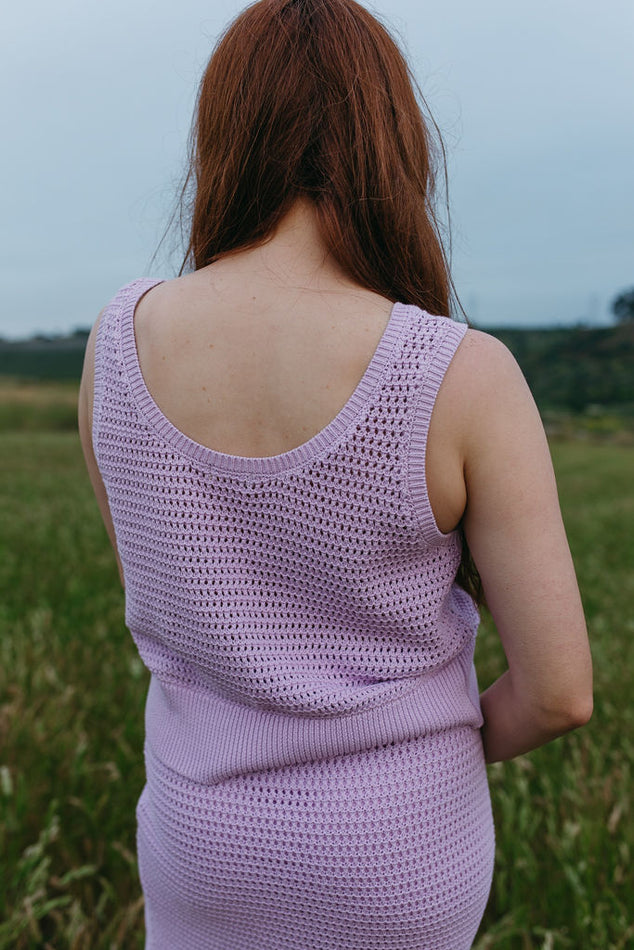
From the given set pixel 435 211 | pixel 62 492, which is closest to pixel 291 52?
pixel 435 211

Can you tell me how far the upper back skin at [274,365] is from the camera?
4.24 feet

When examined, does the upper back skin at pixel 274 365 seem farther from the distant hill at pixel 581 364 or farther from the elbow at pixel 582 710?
the distant hill at pixel 581 364

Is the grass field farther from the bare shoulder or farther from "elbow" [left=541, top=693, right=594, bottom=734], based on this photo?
the bare shoulder

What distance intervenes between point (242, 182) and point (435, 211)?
38 cm

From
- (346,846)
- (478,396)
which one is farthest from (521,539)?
(346,846)

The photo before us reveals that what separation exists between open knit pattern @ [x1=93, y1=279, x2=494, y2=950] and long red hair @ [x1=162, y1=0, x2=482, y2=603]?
196mm

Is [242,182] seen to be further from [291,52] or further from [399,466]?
[399,466]

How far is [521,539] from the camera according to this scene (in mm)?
1349

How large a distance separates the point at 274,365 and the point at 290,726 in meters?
0.63

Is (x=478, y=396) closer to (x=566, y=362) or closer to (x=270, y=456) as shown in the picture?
(x=270, y=456)

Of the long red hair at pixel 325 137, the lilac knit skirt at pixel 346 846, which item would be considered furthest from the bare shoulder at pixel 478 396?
the lilac knit skirt at pixel 346 846

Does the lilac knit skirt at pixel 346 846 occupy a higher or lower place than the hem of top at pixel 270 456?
lower

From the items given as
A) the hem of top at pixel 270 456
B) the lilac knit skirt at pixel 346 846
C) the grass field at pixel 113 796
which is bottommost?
the grass field at pixel 113 796

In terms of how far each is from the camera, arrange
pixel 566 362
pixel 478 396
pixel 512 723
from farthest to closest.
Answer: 1. pixel 566 362
2. pixel 512 723
3. pixel 478 396
